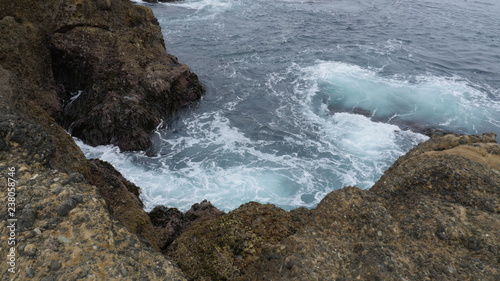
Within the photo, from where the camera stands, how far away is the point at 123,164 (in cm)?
1766

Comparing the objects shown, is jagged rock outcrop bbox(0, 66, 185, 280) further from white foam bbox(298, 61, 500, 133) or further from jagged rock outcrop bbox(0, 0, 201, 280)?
white foam bbox(298, 61, 500, 133)

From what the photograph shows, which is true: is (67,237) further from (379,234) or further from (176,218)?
(379,234)

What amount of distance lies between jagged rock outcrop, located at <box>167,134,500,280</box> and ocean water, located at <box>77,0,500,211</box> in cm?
771

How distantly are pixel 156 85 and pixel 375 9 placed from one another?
136ft

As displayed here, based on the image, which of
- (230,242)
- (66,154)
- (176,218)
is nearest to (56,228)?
(230,242)

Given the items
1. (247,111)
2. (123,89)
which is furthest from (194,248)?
(247,111)

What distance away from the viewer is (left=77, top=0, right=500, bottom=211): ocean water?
17672 millimetres

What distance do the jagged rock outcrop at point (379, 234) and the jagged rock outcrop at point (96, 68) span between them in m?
12.8

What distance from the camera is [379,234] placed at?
7.23 metres

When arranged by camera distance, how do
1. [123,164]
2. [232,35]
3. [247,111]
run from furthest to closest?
[232,35], [247,111], [123,164]

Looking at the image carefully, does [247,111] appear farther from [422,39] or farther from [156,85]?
[422,39]

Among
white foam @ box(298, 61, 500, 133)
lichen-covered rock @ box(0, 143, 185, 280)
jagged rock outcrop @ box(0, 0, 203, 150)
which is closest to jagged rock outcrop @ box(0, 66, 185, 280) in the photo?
lichen-covered rock @ box(0, 143, 185, 280)

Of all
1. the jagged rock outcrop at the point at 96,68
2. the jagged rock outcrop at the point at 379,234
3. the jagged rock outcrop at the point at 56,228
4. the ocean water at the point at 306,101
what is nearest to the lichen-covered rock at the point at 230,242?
the jagged rock outcrop at the point at 379,234

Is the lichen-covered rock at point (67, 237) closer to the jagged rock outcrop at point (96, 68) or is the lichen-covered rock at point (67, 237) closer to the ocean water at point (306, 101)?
the ocean water at point (306, 101)
